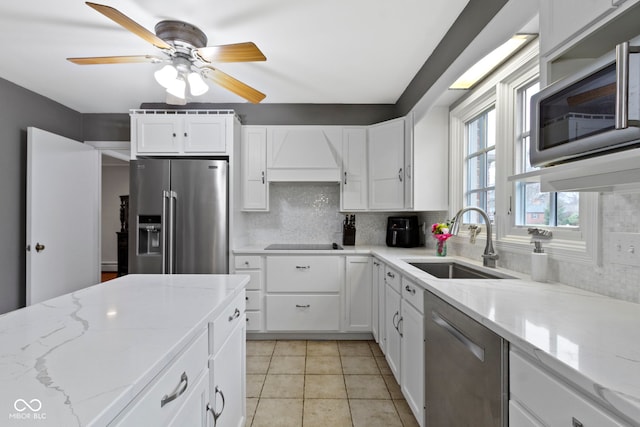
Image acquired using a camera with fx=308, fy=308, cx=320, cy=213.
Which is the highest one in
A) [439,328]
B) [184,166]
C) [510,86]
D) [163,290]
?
[510,86]

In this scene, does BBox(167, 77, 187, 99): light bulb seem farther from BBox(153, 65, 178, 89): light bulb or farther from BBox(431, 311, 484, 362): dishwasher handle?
BBox(431, 311, 484, 362): dishwasher handle

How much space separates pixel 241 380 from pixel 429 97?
234 centimetres

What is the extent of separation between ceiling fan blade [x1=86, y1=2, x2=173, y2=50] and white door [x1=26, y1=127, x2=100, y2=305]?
6.49 feet

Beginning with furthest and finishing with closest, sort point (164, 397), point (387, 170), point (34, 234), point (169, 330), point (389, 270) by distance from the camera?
point (387, 170) → point (34, 234) → point (389, 270) → point (169, 330) → point (164, 397)


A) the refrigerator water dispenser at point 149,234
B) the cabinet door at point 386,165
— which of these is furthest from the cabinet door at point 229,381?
the cabinet door at point 386,165

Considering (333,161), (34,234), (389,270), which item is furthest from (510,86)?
(34,234)

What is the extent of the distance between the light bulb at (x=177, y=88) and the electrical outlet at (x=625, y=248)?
240 centimetres

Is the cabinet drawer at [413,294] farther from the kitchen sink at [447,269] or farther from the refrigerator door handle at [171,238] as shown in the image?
the refrigerator door handle at [171,238]

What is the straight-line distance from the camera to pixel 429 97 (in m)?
2.43

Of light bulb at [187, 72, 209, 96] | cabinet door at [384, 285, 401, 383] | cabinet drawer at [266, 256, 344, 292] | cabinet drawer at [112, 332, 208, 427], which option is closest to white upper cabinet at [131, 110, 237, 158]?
light bulb at [187, 72, 209, 96]

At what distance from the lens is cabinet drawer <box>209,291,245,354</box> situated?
1156 millimetres

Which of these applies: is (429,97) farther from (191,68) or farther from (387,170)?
(191,68)

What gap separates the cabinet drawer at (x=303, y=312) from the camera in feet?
9.84

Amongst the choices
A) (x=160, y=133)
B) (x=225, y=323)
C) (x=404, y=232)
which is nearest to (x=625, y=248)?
(x=225, y=323)
